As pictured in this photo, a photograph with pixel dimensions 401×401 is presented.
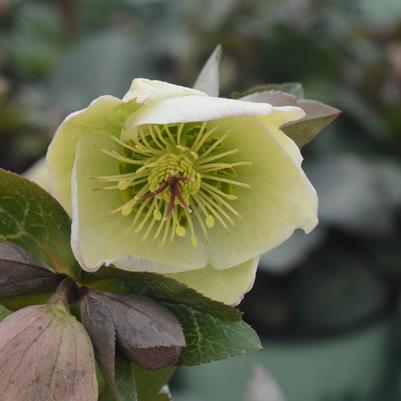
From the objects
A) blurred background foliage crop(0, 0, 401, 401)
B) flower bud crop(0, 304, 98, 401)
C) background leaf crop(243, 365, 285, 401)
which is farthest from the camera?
blurred background foliage crop(0, 0, 401, 401)

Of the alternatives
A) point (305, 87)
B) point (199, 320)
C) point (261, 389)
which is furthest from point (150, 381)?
point (305, 87)

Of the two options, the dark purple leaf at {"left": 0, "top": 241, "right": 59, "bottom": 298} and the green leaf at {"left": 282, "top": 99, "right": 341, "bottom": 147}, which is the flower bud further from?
the green leaf at {"left": 282, "top": 99, "right": 341, "bottom": 147}

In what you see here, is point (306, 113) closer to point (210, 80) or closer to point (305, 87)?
point (210, 80)

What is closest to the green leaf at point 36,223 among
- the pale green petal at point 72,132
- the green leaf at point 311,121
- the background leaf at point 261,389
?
the pale green petal at point 72,132

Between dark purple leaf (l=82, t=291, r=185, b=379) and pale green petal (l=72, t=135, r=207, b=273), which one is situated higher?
pale green petal (l=72, t=135, r=207, b=273)

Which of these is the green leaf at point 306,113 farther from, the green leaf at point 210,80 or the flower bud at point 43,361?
the flower bud at point 43,361

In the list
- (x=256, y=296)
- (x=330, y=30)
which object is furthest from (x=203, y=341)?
(x=330, y=30)

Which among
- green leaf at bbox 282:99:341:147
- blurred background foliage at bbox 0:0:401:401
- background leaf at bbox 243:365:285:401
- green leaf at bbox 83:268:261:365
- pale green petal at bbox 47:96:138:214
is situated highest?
green leaf at bbox 282:99:341:147

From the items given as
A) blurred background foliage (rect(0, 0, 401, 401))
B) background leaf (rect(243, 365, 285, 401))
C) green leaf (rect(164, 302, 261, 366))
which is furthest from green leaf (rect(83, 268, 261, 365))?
blurred background foliage (rect(0, 0, 401, 401))
